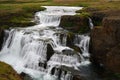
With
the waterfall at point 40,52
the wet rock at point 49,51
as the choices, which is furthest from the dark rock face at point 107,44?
the wet rock at point 49,51

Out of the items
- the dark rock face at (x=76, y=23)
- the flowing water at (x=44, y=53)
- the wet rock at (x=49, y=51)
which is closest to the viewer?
the flowing water at (x=44, y=53)

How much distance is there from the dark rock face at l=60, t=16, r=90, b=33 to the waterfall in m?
1.11

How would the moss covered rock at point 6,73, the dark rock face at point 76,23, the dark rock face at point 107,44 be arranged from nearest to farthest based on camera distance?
the moss covered rock at point 6,73 → the dark rock face at point 107,44 → the dark rock face at point 76,23

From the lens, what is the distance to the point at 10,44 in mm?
33719

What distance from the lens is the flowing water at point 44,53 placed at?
27.0 meters

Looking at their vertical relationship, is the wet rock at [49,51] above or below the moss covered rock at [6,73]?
below

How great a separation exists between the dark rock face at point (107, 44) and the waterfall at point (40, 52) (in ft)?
6.24

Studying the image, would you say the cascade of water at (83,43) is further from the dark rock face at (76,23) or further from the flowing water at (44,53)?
the dark rock face at (76,23)

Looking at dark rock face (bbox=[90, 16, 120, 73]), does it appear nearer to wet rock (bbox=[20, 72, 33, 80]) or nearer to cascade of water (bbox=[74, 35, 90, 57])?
cascade of water (bbox=[74, 35, 90, 57])

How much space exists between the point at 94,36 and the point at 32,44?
6.51 m

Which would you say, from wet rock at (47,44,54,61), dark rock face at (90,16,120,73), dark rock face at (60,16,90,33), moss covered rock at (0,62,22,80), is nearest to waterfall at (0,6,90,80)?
wet rock at (47,44,54,61)

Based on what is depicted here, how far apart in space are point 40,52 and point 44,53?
651 mm

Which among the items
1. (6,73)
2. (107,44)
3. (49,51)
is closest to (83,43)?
(107,44)

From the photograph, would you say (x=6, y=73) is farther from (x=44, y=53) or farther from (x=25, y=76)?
(x=44, y=53)
